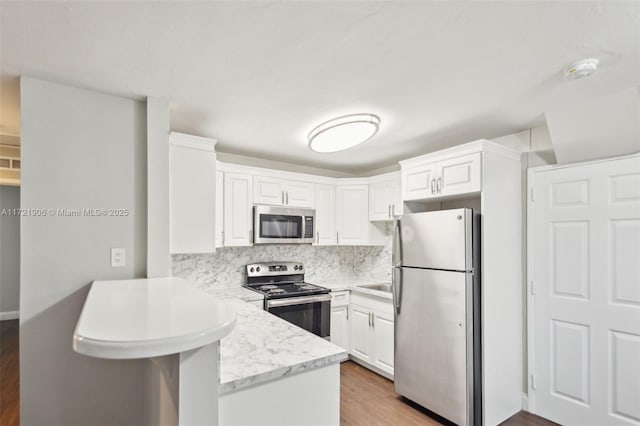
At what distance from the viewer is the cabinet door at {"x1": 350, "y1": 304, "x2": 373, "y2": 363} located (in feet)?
11.2

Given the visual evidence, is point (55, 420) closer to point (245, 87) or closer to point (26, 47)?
point (26, 47)

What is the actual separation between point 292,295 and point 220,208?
110 centimetres

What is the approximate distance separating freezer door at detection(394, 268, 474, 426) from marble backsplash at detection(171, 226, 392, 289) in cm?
119

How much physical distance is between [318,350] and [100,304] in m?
0.87

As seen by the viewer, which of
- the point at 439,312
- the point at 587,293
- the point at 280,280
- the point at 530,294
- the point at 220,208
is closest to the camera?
the point at 587,293

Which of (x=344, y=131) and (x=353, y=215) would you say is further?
(x=353, y=215)

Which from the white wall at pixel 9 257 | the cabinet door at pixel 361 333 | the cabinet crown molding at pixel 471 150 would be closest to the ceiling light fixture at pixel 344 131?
the cabinet crown molding at pixel 471 150

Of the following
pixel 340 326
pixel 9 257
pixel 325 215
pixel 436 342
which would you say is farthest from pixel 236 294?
pixel 9 257

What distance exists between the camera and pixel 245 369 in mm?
1212

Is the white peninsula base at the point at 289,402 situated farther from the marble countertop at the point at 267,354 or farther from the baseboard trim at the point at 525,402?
the baseboard trim at the point at 525,402

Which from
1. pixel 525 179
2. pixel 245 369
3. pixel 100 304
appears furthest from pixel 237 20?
pixel 525 179

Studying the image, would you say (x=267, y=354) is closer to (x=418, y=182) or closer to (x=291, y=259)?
(x=418, y=182)

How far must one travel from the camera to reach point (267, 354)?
1.36 m

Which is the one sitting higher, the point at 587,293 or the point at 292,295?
the point at 587,293
